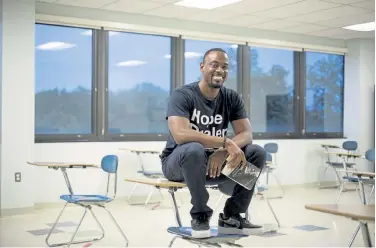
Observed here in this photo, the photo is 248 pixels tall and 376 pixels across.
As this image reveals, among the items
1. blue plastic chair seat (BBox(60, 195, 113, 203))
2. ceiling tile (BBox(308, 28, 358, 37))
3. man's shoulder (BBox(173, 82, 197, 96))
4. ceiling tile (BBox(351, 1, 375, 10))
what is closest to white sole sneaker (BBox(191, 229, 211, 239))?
man's shoulder (BBox(173, 82, 197, 96))

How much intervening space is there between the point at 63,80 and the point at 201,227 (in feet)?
18.0

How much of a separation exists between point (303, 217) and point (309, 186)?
11.1 feet

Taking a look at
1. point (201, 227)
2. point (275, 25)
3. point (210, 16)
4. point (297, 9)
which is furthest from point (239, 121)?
point (275, 25)

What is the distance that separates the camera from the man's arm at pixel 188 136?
8.60ft

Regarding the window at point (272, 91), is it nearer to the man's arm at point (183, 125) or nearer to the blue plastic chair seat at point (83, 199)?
the blue plastic chair seat at point (83, 199)

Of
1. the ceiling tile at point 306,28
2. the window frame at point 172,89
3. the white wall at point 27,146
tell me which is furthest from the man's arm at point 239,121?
the ceiling tile at point 306,28

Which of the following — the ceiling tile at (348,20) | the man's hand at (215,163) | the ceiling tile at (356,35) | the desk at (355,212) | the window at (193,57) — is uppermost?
the ceiling tile at (348,20)

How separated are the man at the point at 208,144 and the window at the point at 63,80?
500cm

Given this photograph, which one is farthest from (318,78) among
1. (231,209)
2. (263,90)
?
(231,209)

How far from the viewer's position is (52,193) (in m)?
7.25

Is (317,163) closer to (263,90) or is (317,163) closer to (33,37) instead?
(263,90)

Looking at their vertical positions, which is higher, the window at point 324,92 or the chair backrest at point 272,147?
the window at point 324,92

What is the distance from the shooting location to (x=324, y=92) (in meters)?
10.6

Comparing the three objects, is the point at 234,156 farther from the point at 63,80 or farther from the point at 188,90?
the point at 63,80
